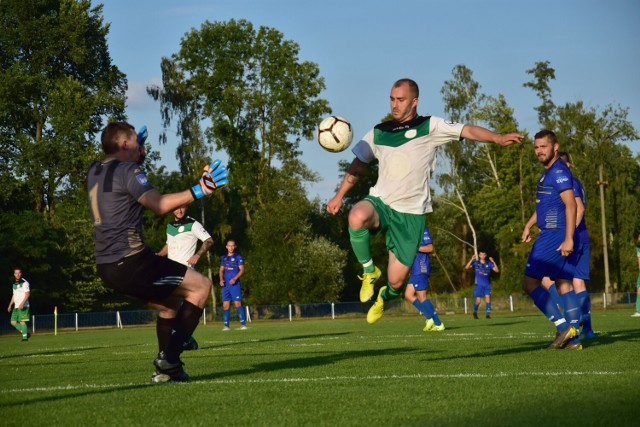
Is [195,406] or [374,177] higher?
[374,177]

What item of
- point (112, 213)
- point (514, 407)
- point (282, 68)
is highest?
point (282, 68)

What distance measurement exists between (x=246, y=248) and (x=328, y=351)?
4989cm

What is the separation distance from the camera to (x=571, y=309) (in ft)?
37.3

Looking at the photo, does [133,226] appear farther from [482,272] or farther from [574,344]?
[482,272]

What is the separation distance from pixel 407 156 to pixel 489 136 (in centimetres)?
90

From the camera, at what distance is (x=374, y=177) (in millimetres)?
66812

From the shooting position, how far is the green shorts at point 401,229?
9203mm

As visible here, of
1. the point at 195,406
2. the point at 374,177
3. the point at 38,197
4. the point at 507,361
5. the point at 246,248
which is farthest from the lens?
the point at 374,177

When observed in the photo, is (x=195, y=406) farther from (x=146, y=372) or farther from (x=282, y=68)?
(x=282, y=68)

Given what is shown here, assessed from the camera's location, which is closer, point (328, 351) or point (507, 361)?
point (507, 361)

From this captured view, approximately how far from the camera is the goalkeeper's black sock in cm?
802

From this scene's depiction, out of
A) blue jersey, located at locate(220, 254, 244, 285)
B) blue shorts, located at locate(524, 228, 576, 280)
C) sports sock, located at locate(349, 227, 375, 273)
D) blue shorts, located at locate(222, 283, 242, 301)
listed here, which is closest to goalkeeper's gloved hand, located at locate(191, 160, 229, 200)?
sports sock, located at locate(349, 227, 375, 273)

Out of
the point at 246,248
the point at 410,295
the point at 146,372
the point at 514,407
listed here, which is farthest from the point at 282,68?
the point at 514,407

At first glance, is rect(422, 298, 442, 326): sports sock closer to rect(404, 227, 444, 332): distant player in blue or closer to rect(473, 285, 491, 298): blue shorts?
rect(404, 227, 444, 332): distant player in blue
